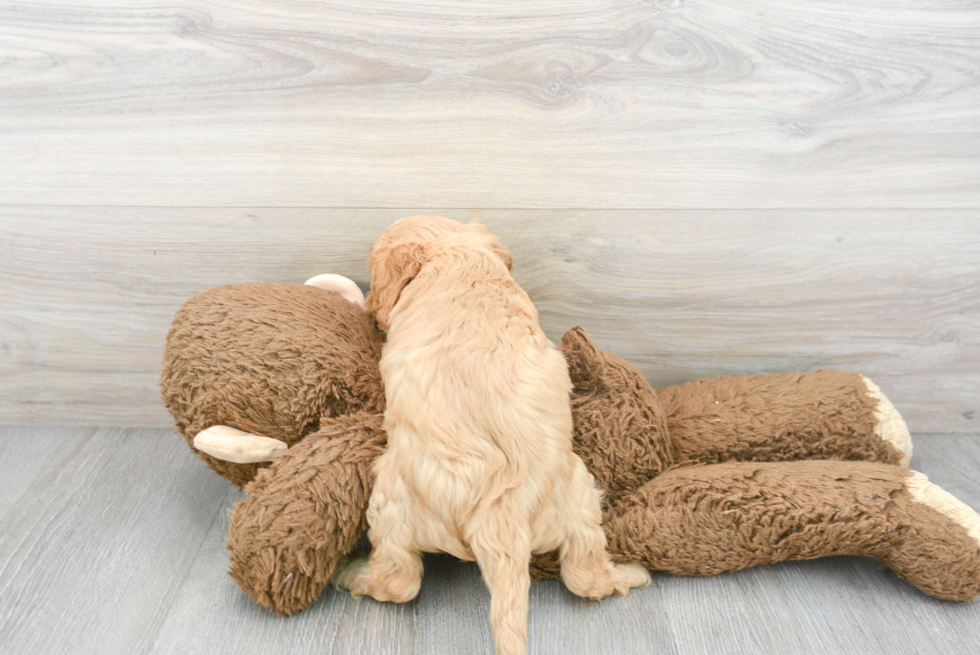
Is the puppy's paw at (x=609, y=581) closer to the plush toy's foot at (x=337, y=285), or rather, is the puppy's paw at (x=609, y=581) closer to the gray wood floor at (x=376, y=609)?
the gray wood floor at (x=376, y=609)

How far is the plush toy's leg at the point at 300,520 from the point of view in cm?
81

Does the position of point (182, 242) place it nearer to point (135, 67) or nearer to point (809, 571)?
point (135, 67)

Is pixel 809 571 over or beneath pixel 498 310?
beneath

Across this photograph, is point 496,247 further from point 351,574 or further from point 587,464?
point 351,574

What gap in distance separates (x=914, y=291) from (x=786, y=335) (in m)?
0.22

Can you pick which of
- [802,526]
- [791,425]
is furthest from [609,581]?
[791,425]

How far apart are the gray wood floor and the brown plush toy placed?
4 centimetres

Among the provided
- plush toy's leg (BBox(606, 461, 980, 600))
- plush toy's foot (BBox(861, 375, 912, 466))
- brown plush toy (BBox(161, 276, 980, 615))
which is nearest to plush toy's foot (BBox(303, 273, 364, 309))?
brown plush toy (BBox(161, 276, 980, 615))

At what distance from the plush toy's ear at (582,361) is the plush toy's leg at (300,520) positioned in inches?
11.1

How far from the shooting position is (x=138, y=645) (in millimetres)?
816

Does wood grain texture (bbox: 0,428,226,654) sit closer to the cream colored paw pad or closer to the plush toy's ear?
the plush toy's ear

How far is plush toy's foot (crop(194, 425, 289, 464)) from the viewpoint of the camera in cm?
90

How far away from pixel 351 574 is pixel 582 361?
0.40 m

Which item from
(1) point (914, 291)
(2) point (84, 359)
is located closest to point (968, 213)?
(1) point (914, 291)
